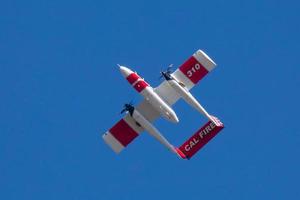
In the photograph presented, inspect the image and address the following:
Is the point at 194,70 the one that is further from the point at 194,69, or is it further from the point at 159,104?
the point at 159,104

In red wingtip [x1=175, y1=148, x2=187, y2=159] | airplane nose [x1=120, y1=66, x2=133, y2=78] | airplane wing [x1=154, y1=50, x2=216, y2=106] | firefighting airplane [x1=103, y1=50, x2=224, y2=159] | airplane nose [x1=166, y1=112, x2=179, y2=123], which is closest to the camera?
airplane nose [x1=166, y1=112, x2=179, y2=123]

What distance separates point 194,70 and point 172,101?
399cm

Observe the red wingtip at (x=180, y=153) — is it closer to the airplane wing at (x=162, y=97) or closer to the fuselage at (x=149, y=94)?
the airplane wing at (x=162, y=97)

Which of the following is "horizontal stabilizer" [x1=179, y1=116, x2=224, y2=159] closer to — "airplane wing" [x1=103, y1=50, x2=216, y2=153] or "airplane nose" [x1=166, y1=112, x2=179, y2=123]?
"airplane wing" [x1=103, y1=50, x2=216, y2=153]

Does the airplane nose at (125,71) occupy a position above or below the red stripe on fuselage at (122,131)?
above

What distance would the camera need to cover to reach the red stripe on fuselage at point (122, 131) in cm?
8556

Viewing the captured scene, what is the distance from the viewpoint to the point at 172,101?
274ft

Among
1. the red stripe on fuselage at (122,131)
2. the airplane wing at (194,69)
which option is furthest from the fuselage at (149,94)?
the red stripe on fuselage at (122,131)

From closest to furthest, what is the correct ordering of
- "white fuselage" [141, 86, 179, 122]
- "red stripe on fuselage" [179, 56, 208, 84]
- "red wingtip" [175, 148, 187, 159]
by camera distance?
1. "white fuselage" [141, 86, 179, 122]
2. "red wingtip" [175, 148, 187, 159]
3. "red stripe on fuselage" [179, 56, 208, 84]

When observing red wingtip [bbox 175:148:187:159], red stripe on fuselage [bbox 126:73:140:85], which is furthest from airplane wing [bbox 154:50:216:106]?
red wingtip [bbox 175:148:187:159]

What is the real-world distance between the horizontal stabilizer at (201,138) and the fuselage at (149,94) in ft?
14.3

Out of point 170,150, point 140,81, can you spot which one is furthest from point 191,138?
point 140,81

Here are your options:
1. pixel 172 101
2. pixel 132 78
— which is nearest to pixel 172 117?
pixel 172 101

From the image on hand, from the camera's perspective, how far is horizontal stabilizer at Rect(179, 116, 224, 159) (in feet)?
274
